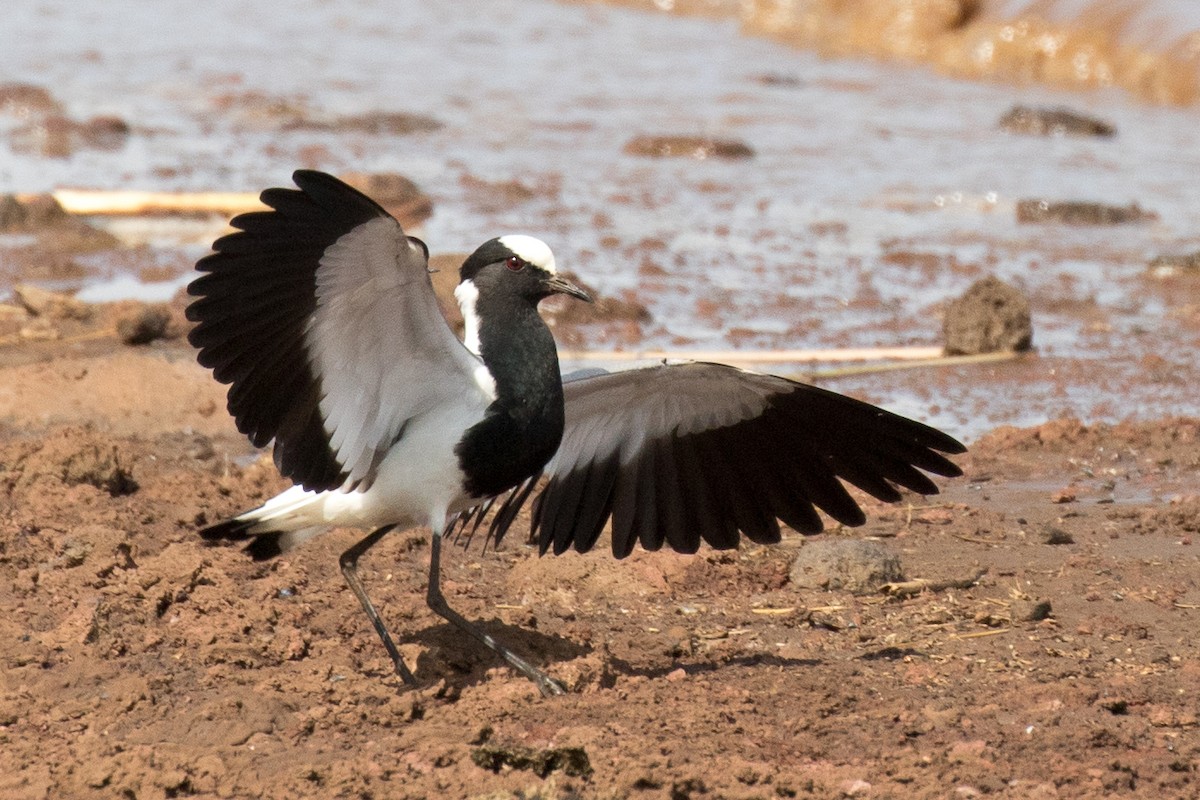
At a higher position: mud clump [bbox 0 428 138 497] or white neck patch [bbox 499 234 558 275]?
white neck patch [bbox 499 234 558 275]

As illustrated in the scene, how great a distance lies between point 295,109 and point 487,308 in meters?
11.8

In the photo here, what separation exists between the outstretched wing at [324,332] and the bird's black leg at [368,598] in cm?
37

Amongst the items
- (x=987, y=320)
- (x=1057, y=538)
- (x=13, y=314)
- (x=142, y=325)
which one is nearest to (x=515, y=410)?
(x=1057, y=538)

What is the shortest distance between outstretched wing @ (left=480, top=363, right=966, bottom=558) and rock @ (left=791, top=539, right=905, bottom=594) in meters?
0.31

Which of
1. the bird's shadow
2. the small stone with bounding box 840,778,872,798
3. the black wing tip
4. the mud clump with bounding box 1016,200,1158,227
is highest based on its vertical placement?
the mud clump with bounding box 1016,200,1158,227

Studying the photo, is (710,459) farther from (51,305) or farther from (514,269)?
(51,305)

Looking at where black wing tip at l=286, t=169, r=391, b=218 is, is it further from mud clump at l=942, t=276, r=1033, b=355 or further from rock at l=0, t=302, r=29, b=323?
mud clump at l=942, t=276, r=1033, b=355

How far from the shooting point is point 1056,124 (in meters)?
15.8

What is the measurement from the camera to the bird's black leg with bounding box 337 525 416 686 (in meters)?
4.96

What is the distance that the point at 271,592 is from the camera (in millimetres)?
5520

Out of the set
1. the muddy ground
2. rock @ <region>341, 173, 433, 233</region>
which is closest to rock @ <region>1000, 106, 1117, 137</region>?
rock @ <region>341, 173, 433, 233</region>

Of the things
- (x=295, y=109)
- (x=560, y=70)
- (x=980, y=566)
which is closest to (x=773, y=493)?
(x=980, y=566)

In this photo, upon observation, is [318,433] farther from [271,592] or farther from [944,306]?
[944,306]

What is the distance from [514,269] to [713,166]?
9.37 meters
